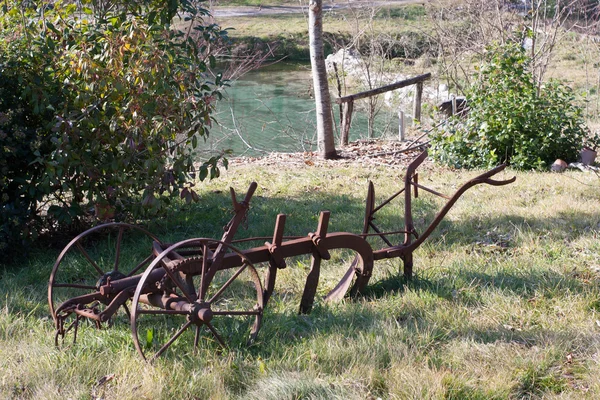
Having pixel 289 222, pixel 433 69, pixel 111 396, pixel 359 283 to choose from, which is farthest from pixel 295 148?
pixel 111 396

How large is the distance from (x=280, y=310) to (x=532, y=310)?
165 centimetres

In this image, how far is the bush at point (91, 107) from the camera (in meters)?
5.83

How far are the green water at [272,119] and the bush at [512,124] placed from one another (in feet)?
12.3

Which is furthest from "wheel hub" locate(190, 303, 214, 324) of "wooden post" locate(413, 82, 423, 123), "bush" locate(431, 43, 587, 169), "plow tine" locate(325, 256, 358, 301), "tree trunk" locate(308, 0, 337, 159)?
"wooden post" locate(413, 82, 423, 123)

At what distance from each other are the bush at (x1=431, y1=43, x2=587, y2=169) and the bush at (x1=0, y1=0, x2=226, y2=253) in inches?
190

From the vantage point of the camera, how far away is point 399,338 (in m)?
3.89

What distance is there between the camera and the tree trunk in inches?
400

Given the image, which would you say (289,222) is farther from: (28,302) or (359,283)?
(28,302)

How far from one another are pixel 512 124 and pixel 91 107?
5944 millimetres

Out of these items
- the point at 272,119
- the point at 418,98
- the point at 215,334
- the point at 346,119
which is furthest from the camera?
the point at 272,119

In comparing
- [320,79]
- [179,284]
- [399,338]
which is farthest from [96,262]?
[320,79]

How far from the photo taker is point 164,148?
Answer: 20.6 ft

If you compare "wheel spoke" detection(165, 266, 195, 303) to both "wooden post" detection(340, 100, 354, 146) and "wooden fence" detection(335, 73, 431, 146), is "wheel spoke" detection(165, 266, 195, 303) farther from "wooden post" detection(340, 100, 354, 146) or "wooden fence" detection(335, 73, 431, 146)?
"wooden post" detection(340, 100, 354, 146)

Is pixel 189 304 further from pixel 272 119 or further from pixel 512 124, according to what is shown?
pixel 272 119
